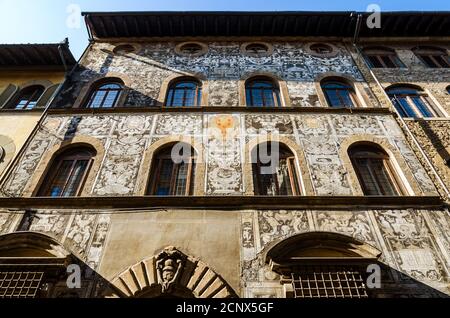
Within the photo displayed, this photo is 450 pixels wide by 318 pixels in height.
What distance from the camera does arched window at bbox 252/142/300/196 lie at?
6.51 metres

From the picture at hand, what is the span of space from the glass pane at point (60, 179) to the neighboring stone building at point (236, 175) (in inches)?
1.2

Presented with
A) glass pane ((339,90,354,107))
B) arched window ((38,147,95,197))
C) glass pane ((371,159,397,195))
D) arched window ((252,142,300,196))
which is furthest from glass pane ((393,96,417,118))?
arched window ((38,147,95,197))

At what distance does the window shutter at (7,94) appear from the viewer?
9070 mm

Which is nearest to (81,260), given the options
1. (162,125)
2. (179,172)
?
(179,172)

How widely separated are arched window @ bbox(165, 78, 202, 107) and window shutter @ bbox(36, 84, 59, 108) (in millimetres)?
3552

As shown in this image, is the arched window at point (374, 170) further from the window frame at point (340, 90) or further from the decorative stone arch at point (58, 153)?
the decorative stone arch at point (58, 153)

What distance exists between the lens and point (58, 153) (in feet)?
23.6

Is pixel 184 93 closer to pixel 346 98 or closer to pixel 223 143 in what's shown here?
pixel 223 143

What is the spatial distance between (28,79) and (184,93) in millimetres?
5311

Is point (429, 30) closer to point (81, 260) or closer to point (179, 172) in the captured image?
point (179, 172)

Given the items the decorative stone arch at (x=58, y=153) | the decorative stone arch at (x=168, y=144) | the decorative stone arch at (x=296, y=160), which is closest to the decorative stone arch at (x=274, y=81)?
the decorative stone arch at (x=296, y=160)

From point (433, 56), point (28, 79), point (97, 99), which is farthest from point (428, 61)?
point (28, 79)

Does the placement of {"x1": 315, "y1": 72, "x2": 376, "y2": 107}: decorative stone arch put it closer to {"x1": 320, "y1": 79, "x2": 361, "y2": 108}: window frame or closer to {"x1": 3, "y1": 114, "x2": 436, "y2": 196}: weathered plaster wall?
{"x1": 320, "y1": 79, "x2": 361, "y2": 108}: window frame

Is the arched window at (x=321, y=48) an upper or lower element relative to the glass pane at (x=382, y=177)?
→ upper
